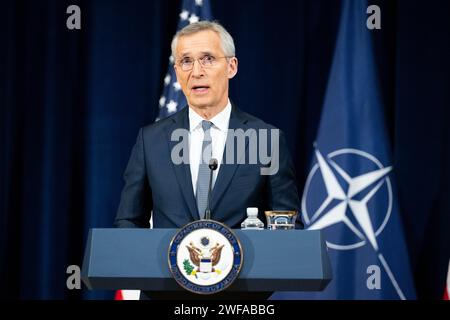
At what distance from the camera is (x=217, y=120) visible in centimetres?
332

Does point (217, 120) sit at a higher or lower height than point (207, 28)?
lower

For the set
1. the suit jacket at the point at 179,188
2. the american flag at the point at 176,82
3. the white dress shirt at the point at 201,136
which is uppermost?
the american flag at the point at 176,82

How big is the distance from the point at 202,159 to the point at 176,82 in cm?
163

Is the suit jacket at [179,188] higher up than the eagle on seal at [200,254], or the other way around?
the suit jacket at [179,188]

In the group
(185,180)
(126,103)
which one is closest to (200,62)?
(185,180)

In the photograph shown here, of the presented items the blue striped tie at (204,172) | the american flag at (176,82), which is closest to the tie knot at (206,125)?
the blue striped tie at (204,172)

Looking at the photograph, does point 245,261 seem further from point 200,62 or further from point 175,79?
point 175,79

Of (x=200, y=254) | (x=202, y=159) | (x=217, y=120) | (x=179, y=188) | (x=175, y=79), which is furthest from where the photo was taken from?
(x=175, y=79)

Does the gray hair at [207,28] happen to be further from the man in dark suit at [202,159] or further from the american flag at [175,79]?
the american flag at [175,79]

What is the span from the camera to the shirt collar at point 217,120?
329 centimetres

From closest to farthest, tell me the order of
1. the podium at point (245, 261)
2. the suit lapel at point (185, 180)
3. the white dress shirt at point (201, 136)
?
the podium at point (245, 261) < the suit lapel at point (185, 180) < the white dress shirt at point (201, 136)

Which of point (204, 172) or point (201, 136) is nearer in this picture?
point (204, 172)

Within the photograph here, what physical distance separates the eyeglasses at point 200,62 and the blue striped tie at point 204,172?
0.23 metres
